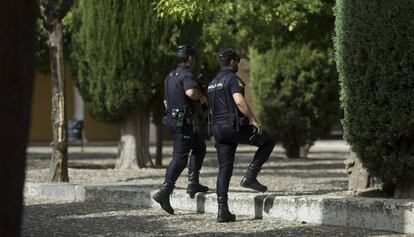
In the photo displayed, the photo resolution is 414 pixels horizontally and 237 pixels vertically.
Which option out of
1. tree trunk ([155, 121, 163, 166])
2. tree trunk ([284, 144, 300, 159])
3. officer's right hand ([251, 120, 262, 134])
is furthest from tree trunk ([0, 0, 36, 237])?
tree trunk ([284, 144, 300, 159])

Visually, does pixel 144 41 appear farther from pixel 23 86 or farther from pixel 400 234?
pixel 23 86

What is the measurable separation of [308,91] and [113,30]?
22.2ft

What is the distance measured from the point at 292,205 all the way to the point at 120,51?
7429 millimetres

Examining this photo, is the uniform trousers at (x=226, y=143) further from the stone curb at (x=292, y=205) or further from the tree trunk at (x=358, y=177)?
the tree trunk at (x=358, y=177)

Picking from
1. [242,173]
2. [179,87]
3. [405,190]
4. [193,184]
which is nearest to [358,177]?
[405,190]

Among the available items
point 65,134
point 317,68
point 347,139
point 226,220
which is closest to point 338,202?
point 347,139

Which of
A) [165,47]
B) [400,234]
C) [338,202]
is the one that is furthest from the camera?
[165,47]

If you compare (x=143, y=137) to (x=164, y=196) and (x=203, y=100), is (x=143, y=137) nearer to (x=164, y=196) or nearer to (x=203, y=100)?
(x=164, y=196)

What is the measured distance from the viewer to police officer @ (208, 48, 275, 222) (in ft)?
28.3

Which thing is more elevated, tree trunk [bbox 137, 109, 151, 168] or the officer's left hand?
the officer's left hand

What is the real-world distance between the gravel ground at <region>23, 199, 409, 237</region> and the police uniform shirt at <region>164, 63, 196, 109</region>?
1.32 m

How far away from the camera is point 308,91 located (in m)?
20.7

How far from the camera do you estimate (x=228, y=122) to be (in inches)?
340

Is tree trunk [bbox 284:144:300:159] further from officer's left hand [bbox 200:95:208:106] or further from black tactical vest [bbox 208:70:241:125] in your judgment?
black tactical vest [bbox 208:70:241:125]
